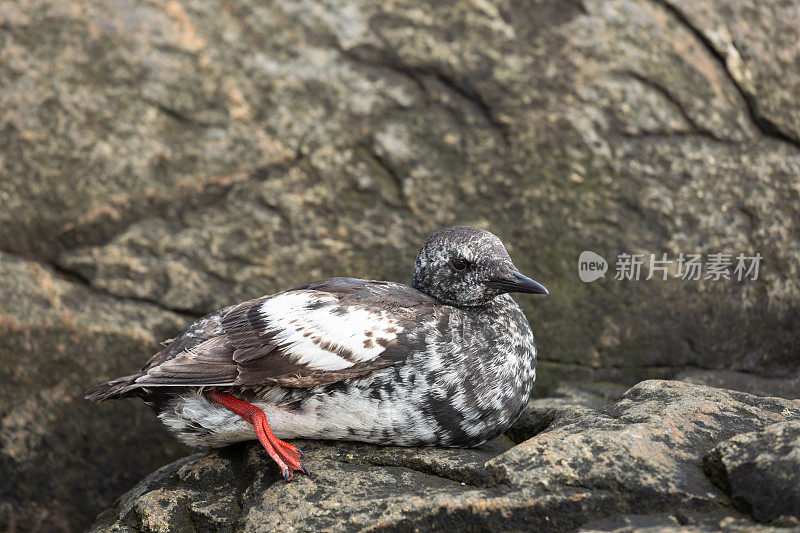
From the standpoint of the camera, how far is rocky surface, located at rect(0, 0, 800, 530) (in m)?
5.73

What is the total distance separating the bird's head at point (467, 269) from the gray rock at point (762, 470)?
127cm

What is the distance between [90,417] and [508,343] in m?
3.05

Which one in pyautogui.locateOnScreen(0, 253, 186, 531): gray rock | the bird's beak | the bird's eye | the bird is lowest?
pyautogui.locateOnScreen(0, 253, 186, 531): gray rock

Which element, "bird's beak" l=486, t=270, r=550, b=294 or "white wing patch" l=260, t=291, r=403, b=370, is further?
"bird's beak" l=486, t=270, r=550, b=294

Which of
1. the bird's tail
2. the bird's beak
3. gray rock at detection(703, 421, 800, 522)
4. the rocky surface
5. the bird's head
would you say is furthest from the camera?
the rocky surface

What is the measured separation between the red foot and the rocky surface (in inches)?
69.9

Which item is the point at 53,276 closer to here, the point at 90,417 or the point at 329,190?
the point at 90,417

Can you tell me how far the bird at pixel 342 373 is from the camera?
4016 millimetres

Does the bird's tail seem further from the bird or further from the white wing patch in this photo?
the white wing patch

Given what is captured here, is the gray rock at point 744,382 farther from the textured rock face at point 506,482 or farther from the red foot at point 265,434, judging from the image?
the red foot at point 265,434

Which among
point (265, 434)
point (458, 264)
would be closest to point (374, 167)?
point (458, 264)

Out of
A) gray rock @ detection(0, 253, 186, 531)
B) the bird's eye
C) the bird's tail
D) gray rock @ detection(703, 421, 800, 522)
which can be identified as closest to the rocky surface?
gray rock @ detection(0, 253, 186, 531)

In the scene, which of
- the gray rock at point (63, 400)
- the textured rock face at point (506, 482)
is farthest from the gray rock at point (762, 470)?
the gray rock at point (63, 400)

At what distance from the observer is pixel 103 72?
6.01 m
